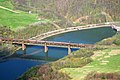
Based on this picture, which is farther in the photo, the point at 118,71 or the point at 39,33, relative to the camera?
the point at 39,33

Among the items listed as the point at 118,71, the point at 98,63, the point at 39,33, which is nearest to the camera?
the point at 118,71

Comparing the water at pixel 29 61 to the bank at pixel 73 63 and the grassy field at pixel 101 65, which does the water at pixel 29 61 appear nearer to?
the bank at pixel 73 63

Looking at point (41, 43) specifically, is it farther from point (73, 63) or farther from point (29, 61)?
point (73, 63)

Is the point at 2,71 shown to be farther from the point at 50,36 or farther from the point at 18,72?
the point at 50,36

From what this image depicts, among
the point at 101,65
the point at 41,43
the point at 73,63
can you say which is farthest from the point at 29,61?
the point at 101,65

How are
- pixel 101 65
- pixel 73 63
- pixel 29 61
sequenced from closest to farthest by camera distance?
1. pixel 101 65
2. pixel 73 63
3. pixel 29 61

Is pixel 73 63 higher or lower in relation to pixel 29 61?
higher

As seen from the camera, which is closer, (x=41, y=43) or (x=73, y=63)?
(x=73, y=63)

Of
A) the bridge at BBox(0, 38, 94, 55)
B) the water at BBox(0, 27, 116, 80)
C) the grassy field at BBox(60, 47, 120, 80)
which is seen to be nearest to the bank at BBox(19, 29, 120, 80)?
the grassy field at BBox(60, 47, 120, 80)

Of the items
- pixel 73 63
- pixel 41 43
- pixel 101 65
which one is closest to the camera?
pixel 101 65

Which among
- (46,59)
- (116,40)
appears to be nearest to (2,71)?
(46,59)
